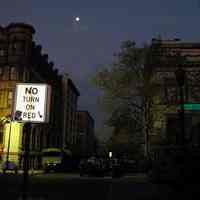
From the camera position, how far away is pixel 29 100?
8297 millimetres

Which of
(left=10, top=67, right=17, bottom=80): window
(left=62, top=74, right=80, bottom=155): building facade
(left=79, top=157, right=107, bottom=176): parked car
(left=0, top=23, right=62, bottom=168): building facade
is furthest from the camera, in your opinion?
(left=62, top=74, right=80, bottom=155): building facade

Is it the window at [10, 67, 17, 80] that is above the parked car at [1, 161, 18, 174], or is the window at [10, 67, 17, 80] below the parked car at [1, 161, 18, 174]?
above

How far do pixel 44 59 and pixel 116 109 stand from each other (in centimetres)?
2659

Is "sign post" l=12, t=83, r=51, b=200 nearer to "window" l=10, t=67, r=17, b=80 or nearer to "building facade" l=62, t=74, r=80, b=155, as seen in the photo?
"window" l=10, t=67, r=17, b=80

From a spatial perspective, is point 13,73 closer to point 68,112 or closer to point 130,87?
point 130,87

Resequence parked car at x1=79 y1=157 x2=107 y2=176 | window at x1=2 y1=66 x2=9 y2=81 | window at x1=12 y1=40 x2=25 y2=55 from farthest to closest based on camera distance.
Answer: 1. window at x1=12 y1=40 x2=25 y2=55
2. window at x1=2 y1=66 x2=9 y2=81
3. parked car at x1=79 y1=157 x2=107 y2=176

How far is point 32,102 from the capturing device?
827 centimetres

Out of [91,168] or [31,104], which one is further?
[91,168]

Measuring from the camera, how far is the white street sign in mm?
8141

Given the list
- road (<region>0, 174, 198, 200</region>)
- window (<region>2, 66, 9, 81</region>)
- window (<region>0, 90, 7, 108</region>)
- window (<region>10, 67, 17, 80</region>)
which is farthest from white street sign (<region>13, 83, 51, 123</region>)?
window (<region>2, 66, 9, 81</region>)

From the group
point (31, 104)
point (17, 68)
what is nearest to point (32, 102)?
point (31, 104)

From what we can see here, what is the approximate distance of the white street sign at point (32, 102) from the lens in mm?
8141

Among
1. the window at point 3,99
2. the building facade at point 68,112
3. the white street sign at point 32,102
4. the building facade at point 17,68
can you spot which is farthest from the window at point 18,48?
the white street sign at point 32,102

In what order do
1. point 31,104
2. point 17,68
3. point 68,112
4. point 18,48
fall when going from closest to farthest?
point 31,104
point 17,68
point 18,48
point 68,112
